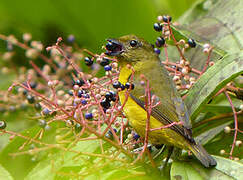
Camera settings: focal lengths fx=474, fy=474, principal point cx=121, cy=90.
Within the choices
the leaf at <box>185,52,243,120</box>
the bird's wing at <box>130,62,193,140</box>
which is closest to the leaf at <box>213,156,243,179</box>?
the bird's wing at <box>130,62,193,140</box>

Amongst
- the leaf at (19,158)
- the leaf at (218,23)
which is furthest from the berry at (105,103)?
the leaf at (218,23)

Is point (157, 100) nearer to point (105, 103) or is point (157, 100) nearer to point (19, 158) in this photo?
point (105, 103)

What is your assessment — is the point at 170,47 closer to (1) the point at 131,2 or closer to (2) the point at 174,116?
(1) the point at 131,2

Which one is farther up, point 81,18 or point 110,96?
point 81,18

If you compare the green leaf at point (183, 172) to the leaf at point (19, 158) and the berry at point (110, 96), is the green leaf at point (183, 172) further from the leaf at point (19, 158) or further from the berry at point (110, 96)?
the leaf at point (19, 158)

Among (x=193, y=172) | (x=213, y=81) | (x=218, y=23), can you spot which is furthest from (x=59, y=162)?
(x=218, y=23)

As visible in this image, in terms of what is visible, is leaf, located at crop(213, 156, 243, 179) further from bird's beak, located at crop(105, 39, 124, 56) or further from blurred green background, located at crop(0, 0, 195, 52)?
blurred green background, located at crop(0, 0, 195, 52)
